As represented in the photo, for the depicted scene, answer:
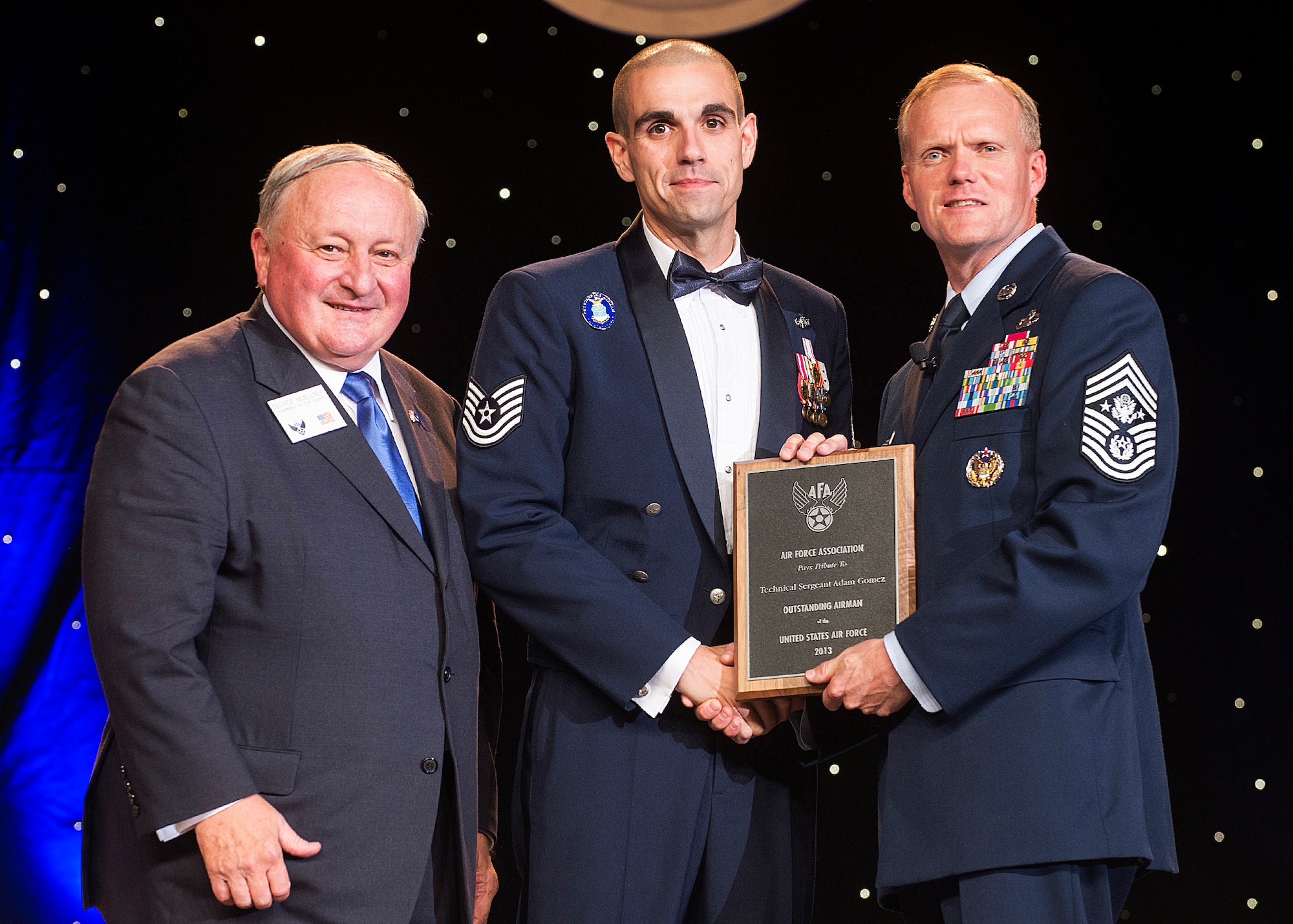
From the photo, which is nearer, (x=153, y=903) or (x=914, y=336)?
(x=153, y=903)

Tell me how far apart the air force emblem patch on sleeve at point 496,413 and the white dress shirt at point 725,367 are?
15.1 inches

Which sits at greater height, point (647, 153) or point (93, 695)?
point (647, 153)

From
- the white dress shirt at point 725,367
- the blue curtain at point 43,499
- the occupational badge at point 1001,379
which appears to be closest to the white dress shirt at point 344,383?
the white dress shirt at point 725,367

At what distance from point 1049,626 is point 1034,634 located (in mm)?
30

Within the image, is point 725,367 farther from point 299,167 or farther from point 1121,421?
point 299,167

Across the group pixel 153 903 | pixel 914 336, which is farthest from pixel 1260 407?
pixel 153 903

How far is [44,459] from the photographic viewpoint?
4121mm

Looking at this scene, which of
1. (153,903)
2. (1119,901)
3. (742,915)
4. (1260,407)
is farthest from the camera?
(1260,407)

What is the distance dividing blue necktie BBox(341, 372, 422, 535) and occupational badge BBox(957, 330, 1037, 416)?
1105 mm

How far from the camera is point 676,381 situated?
2566mm

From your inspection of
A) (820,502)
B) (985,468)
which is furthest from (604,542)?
(985,468)

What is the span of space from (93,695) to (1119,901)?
10.7 ft

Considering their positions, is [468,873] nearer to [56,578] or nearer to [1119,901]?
[1119,901]

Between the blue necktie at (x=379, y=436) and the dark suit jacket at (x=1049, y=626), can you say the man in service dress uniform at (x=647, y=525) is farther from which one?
the dark suit jacket at (x=1049, y=626)
